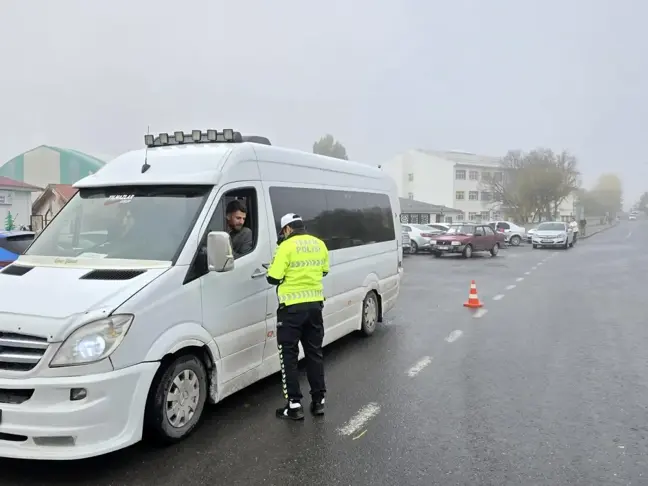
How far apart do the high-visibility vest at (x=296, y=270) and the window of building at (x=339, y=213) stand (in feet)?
2.88

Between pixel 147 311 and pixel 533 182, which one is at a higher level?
pixel 533 182

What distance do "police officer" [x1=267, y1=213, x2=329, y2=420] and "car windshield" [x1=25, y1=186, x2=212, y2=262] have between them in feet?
2.78

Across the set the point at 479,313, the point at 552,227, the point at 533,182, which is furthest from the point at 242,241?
the point at 533,182

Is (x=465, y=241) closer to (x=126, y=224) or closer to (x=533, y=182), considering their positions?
Answer: (x=126, y=224)

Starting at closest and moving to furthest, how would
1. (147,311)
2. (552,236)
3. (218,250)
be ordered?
(147,311) → (218,250) → (552,236)

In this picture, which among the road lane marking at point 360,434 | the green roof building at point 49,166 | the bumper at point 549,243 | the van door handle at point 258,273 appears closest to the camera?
the road lane marking at point 360,434

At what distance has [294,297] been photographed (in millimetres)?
5148

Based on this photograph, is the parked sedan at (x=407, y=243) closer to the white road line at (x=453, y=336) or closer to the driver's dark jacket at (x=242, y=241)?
the white road line at (x=453, y=336)

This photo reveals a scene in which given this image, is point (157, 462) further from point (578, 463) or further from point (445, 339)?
point (445, 339)

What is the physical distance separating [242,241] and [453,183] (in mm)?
79496

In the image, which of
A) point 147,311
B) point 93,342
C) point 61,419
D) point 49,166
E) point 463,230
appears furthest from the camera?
point 49,166

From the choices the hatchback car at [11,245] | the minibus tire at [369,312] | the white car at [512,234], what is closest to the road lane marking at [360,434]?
the minibus tire at [369,312]

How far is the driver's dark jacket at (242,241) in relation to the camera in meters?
5.43

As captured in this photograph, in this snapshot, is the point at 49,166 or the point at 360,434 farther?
the point at 49,166
